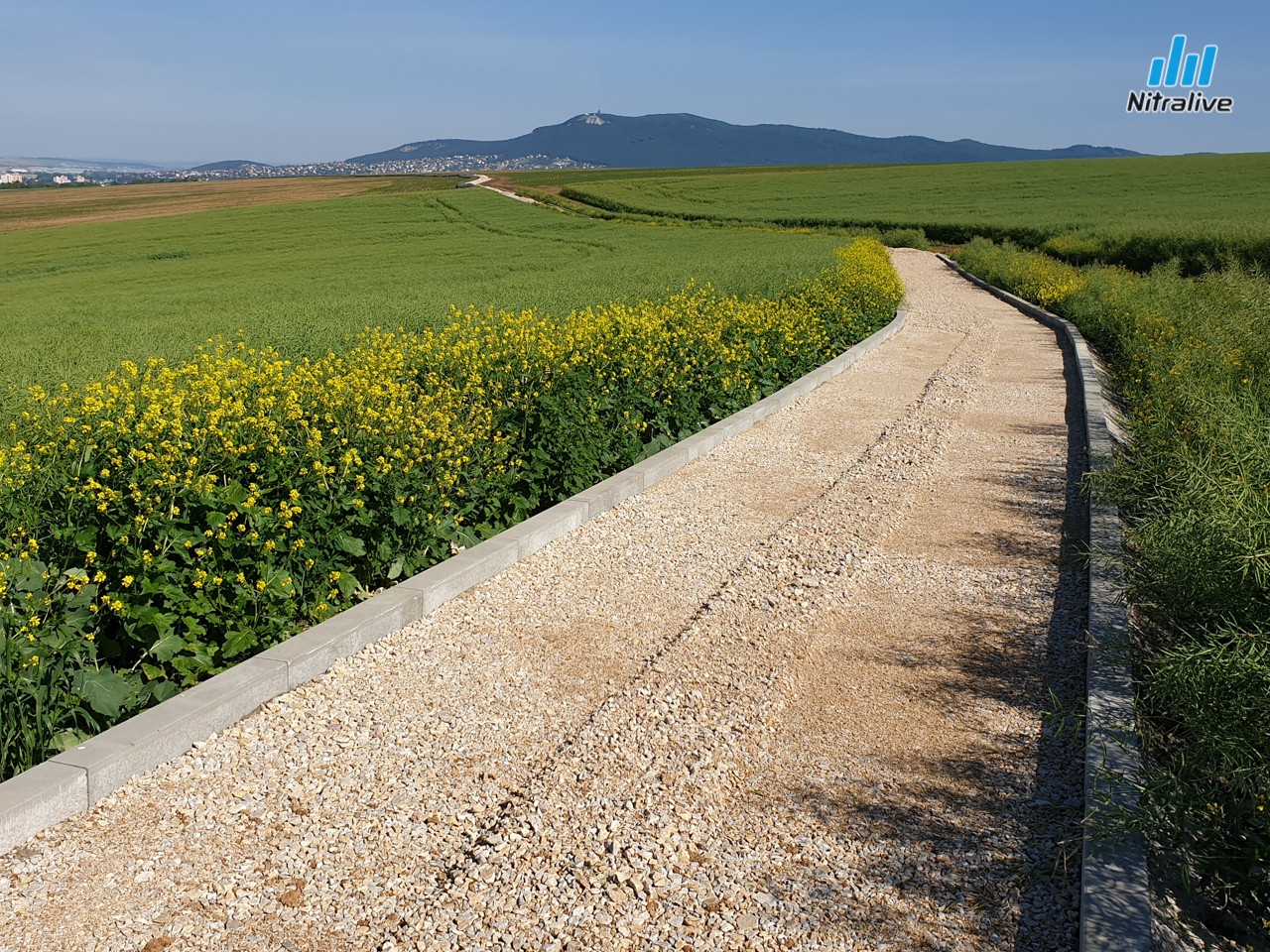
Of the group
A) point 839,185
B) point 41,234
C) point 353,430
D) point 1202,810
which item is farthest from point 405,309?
point 839,185

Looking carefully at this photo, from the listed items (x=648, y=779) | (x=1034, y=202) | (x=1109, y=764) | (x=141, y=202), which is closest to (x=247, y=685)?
(x=648, y=779)

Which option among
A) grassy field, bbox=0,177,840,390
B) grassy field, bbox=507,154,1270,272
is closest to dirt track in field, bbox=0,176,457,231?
grassy field, bbox=0,177,840,390

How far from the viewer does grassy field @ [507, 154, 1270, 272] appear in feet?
93.3

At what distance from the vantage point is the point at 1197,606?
4.39m

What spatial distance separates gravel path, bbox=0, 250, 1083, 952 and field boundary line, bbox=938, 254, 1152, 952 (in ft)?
0.46

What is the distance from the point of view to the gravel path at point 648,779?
3.01 metres

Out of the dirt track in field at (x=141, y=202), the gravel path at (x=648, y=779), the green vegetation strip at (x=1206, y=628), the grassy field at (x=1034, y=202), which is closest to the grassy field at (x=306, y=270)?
the dirt track in field at (x=141, y=202)

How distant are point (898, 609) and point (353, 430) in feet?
10.9

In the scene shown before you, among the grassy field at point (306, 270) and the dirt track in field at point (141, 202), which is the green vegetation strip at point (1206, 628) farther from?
the dirt track in field at point (141, 202)

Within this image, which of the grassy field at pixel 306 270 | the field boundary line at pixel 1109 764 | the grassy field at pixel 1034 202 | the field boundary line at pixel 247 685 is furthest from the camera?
the grassy field at pixel 1034 202

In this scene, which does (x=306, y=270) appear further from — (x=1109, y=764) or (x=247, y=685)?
(x=1109, y=764)

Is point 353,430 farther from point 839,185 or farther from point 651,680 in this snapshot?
point 839,185

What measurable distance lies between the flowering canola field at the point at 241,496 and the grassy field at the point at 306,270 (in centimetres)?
388

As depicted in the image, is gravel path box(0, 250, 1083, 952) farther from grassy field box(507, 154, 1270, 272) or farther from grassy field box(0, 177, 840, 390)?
grassy field box(507, 154, 1270, 272)
